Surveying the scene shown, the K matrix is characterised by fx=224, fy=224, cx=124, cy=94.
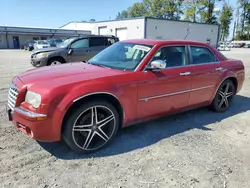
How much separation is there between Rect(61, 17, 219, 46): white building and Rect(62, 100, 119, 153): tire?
28829mm

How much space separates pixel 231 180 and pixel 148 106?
62.0 inches

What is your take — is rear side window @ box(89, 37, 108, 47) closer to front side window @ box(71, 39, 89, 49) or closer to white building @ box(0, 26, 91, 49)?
front side window @ box(71, 39, 89, 49)

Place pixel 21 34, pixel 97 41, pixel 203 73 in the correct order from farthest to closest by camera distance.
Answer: pixel 21 34 → pixel 97 41 → pixel 203 73

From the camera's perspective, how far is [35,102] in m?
2.84

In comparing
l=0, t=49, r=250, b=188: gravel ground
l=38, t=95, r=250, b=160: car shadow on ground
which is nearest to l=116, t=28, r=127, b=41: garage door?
l=38, t=95, r=250, b=160: car shadow on ground

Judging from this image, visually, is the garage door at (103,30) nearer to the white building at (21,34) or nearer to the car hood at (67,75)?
the white building at (21,34)

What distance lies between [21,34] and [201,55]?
44353mm

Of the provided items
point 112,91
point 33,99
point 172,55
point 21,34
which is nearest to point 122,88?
point 112,91

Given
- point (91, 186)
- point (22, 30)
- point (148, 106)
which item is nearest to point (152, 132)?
point (148, 106)

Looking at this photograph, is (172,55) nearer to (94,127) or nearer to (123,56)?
(123,56)

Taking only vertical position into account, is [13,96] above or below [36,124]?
above

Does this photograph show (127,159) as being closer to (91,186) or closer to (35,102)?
(91,186)

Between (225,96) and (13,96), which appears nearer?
(13,96)

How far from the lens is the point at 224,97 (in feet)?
16.8
